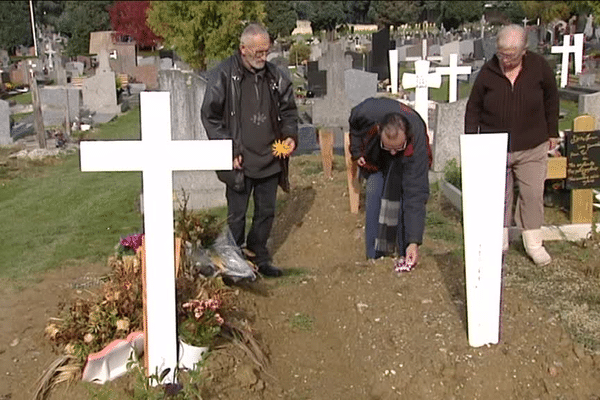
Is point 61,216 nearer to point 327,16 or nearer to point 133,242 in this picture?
point 133,242

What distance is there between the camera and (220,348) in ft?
11.8

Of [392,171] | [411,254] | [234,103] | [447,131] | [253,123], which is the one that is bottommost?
[411,254]

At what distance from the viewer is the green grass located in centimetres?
620

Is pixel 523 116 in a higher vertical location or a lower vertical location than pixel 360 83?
higher

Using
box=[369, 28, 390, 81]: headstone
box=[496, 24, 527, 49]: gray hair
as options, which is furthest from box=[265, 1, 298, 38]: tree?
box=[496, 24, 527, 49]: gray hair

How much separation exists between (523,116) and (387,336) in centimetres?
199

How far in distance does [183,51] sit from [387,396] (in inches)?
751

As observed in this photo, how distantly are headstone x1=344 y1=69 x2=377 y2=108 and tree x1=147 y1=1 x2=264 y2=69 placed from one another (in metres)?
9.47

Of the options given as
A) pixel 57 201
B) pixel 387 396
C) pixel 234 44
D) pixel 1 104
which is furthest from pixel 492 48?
pixel 387 396

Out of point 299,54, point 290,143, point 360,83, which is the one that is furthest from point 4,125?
point 299,54

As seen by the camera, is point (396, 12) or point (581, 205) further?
point (396, 12)

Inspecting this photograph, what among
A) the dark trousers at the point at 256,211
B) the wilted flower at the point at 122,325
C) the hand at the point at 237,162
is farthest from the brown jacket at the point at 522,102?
the wilted flower at the point at 122,325

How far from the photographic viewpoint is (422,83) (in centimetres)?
908

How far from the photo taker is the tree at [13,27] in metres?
52.4
